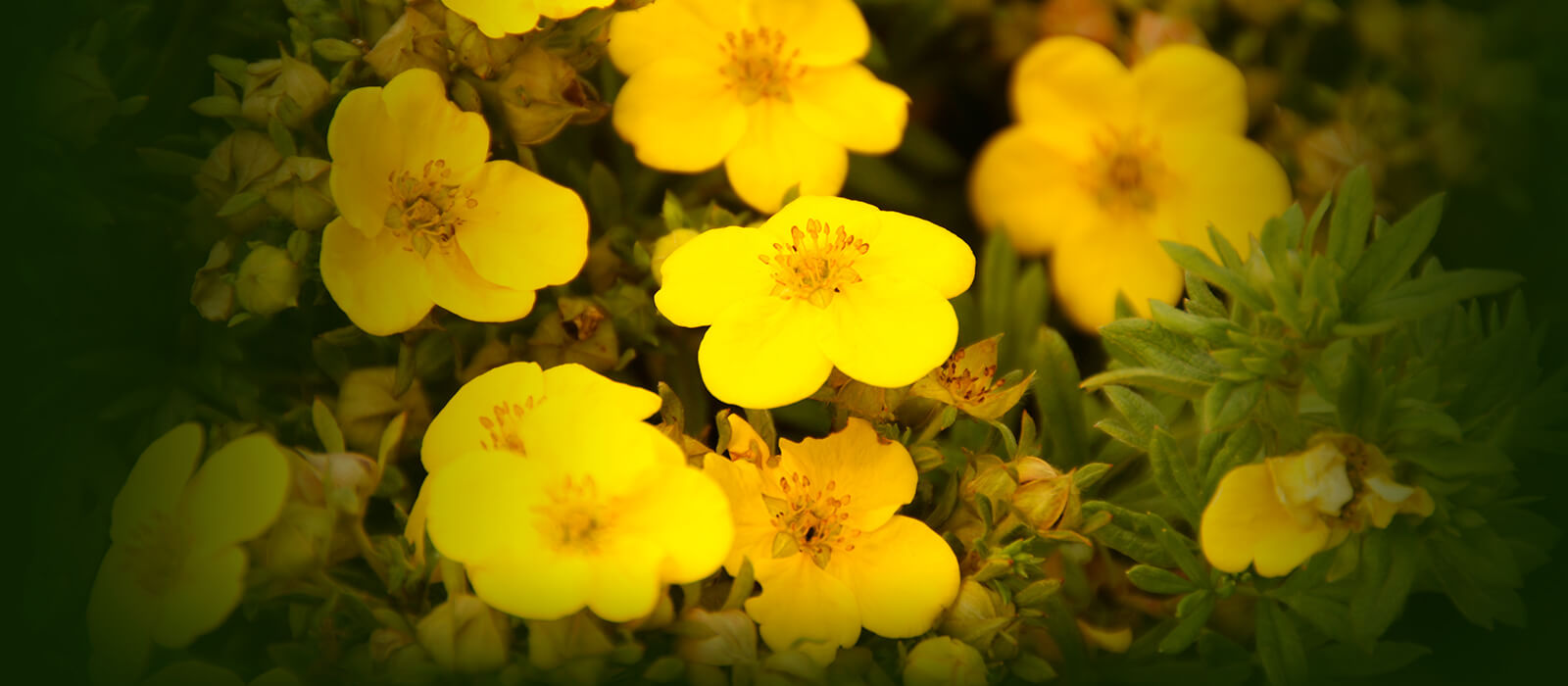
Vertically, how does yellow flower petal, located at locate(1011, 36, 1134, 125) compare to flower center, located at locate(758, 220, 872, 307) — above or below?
below

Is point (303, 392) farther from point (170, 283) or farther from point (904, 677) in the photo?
point (904, 677)

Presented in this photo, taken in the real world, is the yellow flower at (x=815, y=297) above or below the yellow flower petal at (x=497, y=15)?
below

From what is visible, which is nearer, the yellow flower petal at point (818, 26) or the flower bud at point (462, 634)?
the flower bud at point (462, 634)

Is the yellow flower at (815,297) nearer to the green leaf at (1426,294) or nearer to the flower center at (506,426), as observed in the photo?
the flower center at (506,426)

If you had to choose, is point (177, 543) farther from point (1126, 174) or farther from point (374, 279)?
point (1126, 174)

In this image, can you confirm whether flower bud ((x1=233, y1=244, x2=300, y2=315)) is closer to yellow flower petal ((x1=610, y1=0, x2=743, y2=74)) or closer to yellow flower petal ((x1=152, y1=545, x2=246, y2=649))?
yellow flower petal ((x1=152, y1=545, x2=246, y2=649))

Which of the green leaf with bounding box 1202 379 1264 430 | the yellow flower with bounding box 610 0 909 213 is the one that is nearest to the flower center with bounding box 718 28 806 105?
the yellow flower with bounding box 610 0 909 213

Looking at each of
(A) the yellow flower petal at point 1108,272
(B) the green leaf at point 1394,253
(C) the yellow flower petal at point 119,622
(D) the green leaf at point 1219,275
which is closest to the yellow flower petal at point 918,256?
(D) the green leaf at point 1219,275
